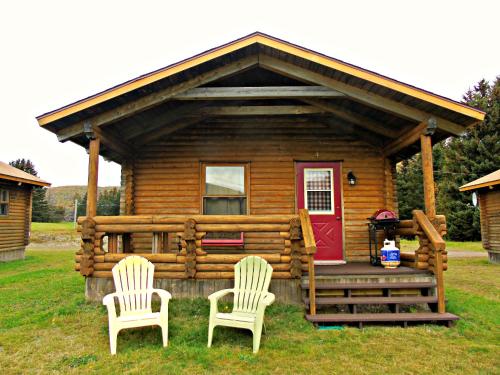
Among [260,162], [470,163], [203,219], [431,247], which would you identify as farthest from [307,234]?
[470,163]

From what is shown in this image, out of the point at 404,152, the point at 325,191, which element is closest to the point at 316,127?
the point at 325,191

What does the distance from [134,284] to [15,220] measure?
37.8 feet

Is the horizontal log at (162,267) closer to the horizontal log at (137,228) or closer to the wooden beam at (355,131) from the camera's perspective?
the horizontal log at (137,228)

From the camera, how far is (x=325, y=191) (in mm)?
7125

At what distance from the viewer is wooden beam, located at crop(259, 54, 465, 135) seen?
5.43m

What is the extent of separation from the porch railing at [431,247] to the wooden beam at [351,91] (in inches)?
59.1

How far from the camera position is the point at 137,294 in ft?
14.4

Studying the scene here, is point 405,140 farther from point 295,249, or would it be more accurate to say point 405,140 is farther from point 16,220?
point 16,220

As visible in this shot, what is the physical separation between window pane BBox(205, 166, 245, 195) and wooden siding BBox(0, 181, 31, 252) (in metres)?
9.64

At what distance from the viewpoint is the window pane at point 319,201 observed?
23.2 feet

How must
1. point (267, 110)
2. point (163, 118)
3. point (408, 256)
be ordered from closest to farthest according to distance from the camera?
point (408, 256) < point (267, 110) < point (163, 118)

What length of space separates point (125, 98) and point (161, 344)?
3733 millimetres

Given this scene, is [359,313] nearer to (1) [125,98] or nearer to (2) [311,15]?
(1) [125,98]

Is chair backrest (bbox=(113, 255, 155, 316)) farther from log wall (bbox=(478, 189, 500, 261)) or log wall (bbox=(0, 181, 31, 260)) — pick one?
log wall (bbox=(478, 189, 500, 261))
